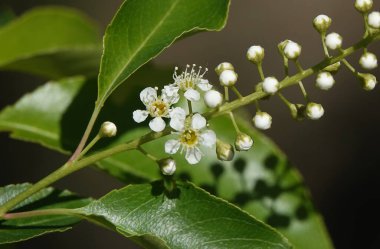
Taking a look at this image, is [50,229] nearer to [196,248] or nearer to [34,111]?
[196,248]

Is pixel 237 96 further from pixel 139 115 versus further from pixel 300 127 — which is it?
pixel 300 127

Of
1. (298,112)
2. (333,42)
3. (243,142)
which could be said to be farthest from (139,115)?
(333,42)

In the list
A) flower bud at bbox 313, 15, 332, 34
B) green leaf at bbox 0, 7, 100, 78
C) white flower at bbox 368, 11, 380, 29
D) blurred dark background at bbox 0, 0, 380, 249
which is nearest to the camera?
white flower at bbox 368, 11, 380, 29

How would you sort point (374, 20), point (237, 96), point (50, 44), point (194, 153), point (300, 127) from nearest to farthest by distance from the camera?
point (374, 20) → point (237, 96) → point (194, 153) → point (50, 44) → point (300, 127)

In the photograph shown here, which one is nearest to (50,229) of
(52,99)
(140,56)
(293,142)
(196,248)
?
(196,248)

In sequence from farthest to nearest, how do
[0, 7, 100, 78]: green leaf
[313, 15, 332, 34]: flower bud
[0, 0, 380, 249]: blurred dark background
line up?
[0, 0, 380, 249]: blurred dark background
[0, 7, 100, 78]: green leaf
[313, 15, 332, 34]: flower bud

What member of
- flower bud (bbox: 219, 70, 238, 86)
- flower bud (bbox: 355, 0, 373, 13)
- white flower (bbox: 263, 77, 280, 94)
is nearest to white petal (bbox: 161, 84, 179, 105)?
flower bud (bbox: 219, 70, 238, 86)

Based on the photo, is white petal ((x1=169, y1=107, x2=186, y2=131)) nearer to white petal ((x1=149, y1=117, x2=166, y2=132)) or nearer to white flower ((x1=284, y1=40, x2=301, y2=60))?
white petal ((x1=149, y1=117, x2=166, y2=132))
